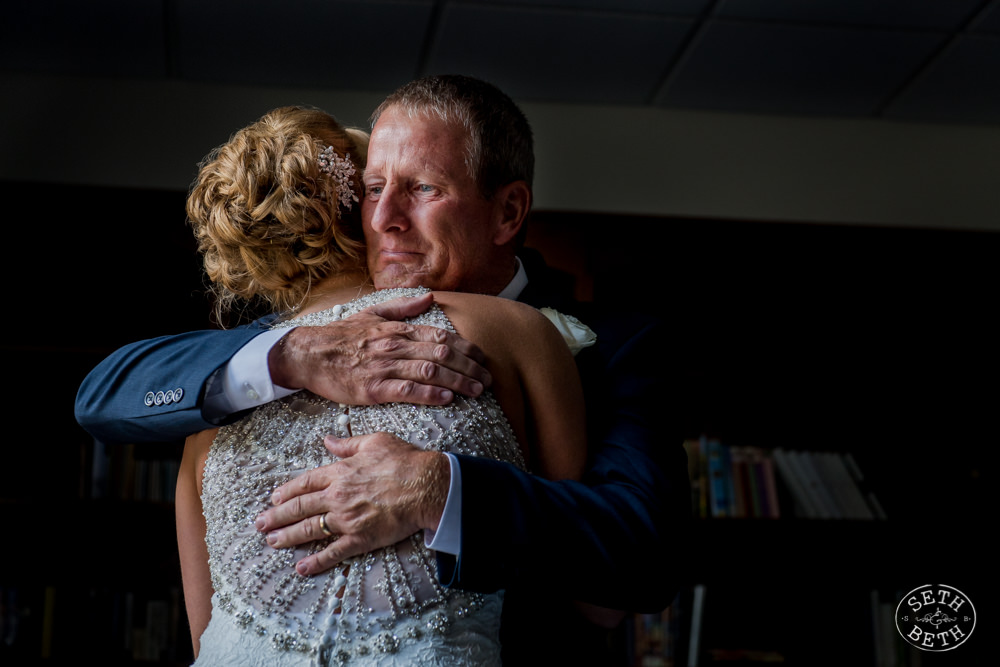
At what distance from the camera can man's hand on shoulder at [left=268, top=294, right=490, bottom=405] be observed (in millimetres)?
1089

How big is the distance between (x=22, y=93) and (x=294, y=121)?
9.53 feet

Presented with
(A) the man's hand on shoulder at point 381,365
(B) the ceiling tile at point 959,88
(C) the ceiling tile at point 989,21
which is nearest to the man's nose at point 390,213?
(A) the man's hand on shoulder at point 381,365

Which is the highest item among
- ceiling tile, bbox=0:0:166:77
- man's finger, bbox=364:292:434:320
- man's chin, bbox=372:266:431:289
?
ceiling tile, bbox=0:0:166:77

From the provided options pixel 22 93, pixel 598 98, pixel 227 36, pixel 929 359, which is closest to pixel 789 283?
pixel 929 359

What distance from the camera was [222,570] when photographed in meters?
1.11

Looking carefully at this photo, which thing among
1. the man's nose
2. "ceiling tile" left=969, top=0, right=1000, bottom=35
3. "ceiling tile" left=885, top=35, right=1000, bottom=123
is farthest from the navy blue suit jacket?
"ceiling tile" left=885, top=35, right=1000, bottom=123

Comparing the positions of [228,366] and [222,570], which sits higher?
[228,366]

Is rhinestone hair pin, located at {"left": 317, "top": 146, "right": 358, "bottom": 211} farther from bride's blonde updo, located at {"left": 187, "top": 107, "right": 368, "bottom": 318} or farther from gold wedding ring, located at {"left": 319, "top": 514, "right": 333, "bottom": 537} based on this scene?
gold wedding ring, located at {"left": 319, "top": 514, "right": 333, "bottom": 537}

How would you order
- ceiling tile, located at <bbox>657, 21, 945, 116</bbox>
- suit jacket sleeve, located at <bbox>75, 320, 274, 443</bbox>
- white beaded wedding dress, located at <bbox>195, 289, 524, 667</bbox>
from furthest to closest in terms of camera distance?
ceiling tile, located at <bbox>657, 21, 945, 116</bbox>
suit jacket sleeve, located at <bbox>75, 320, 274, 443</bbox>
white beaded wedding dress, located at <bbox>195, 289, 524, 667</bbox>

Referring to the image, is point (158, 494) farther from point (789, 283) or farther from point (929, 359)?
point (929, 359)

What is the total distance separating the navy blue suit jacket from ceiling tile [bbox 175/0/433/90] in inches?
84.5

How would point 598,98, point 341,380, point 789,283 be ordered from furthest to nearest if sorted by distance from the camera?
point 598,98 → point 789,283 → point 341,380

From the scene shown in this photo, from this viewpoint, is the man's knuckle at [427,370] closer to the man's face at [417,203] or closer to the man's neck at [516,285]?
the man's face at [417,203]

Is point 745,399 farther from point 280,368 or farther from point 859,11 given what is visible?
point 280,368
